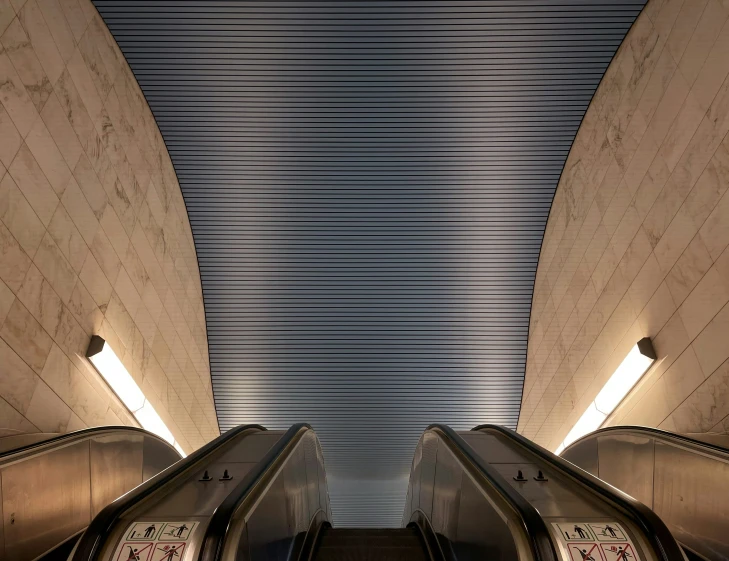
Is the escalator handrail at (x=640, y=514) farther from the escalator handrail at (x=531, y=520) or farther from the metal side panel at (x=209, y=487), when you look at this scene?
the metal side panel at (x=209, y=487)

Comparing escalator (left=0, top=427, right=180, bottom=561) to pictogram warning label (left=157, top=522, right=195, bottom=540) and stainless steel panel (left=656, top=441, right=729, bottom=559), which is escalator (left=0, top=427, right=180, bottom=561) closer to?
pictogram warning label (left=157, top=522, right=195, bottom=540)

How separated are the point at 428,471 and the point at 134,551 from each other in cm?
320

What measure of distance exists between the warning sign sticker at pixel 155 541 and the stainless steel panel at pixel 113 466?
2.40m

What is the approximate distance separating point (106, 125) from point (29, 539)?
169 inches

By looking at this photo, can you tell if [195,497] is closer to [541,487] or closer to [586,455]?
[541,487]

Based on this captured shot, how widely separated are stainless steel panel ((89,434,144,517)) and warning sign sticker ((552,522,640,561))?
11.5ft

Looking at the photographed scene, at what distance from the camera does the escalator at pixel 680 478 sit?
3.40 m

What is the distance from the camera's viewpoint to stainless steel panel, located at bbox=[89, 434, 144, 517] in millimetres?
4531

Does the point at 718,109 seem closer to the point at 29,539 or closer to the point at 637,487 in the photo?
the point at 637,487


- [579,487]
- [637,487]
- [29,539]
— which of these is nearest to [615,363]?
[637,487]

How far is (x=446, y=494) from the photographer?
Answer: 4.04m

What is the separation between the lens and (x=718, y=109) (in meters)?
4.56

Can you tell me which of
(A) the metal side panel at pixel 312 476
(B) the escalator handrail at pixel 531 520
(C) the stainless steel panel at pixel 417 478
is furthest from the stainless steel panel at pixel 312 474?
(B) the escalator handrail at pixel 531 520

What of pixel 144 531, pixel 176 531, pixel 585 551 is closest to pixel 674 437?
pixel 585 551
